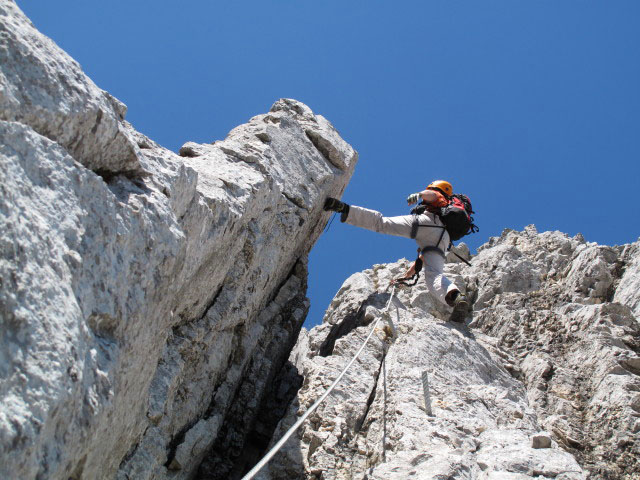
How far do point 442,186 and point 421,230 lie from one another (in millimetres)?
1446

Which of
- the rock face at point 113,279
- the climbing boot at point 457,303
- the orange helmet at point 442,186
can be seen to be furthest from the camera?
the orange helmet at point 442,186

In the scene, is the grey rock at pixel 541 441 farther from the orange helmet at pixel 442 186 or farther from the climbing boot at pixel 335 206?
the orange helmet at pixel 442 186

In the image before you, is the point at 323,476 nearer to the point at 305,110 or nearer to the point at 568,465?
the point at 568,465

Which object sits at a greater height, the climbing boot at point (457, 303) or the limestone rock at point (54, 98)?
the climbing boot at point (457, 303)

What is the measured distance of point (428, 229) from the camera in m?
14.7

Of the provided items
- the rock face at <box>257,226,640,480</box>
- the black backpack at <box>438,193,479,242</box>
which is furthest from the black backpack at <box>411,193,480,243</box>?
the rock face at <box>257,226,640,480</box>

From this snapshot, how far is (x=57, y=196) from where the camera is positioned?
5.12 m

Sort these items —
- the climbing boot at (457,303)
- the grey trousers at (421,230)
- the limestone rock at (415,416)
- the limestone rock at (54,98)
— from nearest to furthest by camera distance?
the limestone rock at (54,98) → the limestone rock at (415,416) → the climbing boot at (457,303) → the grey trousers at (421,230)

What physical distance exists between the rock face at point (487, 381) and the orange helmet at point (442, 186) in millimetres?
2408

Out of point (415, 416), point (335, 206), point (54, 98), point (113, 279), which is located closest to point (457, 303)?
point (335, 206)

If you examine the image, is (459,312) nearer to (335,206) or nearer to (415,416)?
(335,206)

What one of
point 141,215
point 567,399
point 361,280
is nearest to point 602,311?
point 567,399

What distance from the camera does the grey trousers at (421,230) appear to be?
45.9 feet

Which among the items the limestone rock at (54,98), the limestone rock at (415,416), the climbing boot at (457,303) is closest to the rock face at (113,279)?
the limestone rock at (54,98)
